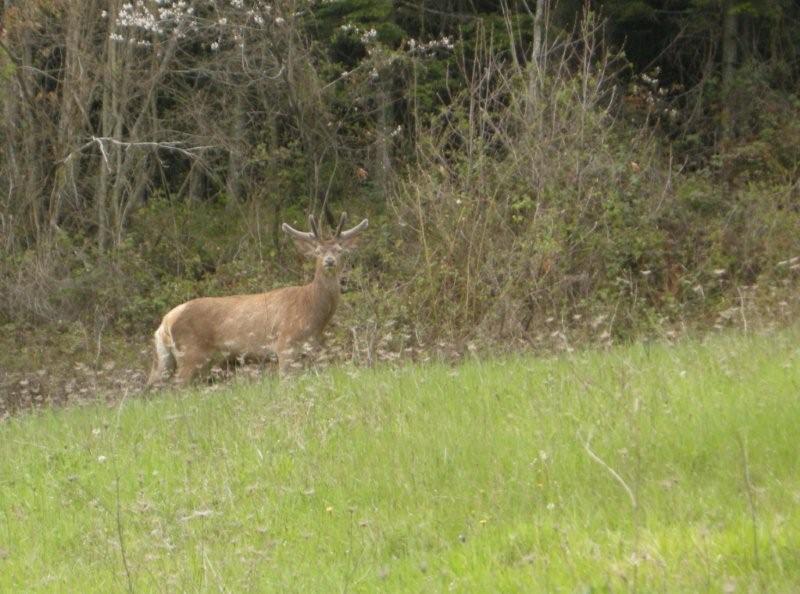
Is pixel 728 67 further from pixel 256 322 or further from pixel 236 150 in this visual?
pixel 256 322

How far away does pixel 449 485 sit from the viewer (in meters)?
7.34

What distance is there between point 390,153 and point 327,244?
11.1 metres

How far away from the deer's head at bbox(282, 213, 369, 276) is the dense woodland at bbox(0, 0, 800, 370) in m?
0.51

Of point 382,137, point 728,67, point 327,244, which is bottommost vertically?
point 382,137

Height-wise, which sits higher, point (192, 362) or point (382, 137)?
point (382, 137)

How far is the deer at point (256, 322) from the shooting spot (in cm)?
1471

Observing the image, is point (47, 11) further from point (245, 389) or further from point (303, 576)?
point (303, 576)

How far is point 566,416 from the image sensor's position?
316 inches

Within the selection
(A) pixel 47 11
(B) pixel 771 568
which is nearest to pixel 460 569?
(B) pixel 771 568

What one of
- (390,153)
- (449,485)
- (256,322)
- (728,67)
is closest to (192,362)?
(256,322)

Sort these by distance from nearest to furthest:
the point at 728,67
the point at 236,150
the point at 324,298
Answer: the point at 324,298 → the point at 236,150 → the point at 728,67

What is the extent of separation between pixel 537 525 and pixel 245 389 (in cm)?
546

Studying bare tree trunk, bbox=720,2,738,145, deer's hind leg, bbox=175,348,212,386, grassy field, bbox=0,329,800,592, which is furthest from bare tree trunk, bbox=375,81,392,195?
grassy field, bbox=0,329,800,592

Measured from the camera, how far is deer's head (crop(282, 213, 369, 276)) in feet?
48.0
